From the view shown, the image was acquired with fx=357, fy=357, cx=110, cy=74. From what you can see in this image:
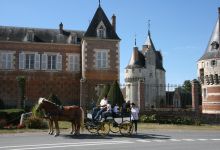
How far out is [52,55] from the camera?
35.2 m

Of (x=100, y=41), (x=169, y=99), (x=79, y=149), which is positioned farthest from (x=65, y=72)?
(x=169, y=99)

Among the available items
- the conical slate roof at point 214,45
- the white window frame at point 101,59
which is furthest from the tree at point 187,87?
the white window frame at point 101,59

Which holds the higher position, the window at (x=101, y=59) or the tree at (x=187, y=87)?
the window at (x=101, y=59)

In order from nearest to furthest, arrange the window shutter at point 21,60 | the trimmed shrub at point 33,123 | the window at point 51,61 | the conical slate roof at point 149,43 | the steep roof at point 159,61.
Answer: the trimmed shrub at point 33,123, the window shutter at point 21,60, the window at point 51,61, the conical slate roof at point 149,43, the steep roof at point 159,61

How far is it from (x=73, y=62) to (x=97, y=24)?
455cm

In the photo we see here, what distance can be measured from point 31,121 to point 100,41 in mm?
17518

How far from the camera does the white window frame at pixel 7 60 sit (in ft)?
111

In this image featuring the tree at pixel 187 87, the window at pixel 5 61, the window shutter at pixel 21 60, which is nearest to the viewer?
the window at pixel 5 61

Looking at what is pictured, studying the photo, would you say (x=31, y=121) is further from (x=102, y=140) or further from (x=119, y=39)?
(x=119, y=39)

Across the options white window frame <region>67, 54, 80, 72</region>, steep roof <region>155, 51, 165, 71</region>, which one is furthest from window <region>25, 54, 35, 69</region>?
steep roof <region>155, 51, 165, 71</region>

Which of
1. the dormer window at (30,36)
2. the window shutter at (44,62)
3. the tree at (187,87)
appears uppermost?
the dormer window at (30,36)

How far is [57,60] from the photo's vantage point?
35250 millimetres

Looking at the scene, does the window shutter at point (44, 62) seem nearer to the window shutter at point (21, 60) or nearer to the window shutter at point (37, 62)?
the window shutter at point (37, 62)

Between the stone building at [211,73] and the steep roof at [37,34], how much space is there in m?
15.3
